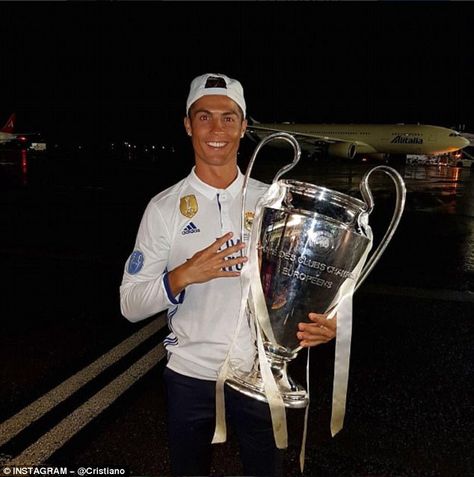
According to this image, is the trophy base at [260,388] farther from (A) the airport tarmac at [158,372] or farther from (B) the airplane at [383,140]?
(B) the airplane at [383,140]

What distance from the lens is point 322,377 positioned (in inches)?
160

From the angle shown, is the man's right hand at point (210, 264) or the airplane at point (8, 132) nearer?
the man's right hand at point (210, 264)

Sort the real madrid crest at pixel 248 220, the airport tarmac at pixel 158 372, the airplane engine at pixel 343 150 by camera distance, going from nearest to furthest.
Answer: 1. the real madrid crest at pixel 248 220
2. the airport tarmac at pixel 158 372
3. the airplane engine at pixel 343 150

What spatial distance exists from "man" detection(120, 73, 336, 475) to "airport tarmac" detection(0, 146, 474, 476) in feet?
3.93

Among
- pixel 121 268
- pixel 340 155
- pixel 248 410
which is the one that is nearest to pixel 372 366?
pixel 248 410

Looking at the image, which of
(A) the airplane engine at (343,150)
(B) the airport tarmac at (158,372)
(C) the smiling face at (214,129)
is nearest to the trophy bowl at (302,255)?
(C) the smiling face at (214,129)

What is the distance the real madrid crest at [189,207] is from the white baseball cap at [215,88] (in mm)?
359

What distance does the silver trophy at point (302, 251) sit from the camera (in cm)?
157

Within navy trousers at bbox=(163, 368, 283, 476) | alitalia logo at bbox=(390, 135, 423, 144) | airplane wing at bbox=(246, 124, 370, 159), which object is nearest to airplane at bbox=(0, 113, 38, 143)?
airplane wing at bbox=(246, 124, 370, 159)

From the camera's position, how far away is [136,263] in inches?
72.8

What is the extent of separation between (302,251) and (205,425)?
830 mm

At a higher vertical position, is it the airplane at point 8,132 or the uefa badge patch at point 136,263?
the uefa badge patch at point 136,263

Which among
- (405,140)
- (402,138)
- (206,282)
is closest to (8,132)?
(402,138)

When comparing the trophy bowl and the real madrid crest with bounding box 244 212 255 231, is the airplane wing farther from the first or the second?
the trophy bowl
